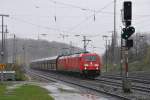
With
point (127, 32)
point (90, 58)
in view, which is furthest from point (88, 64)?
point (127, 32)

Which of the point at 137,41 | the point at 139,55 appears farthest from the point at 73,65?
the point at 137,41

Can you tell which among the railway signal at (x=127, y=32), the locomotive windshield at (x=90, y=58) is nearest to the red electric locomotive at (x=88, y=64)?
the locomotive windshield at (x=90, y=58)

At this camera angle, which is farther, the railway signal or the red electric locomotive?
the red electric locomotive

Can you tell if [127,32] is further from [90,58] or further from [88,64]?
[90,58]

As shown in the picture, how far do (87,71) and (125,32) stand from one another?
81.4 feet

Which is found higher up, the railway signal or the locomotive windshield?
the railway signal

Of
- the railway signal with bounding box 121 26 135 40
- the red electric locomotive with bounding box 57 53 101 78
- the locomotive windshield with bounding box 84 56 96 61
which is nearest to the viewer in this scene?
the railway signal with bounding box 121 26 135 40

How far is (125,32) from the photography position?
2786 cm

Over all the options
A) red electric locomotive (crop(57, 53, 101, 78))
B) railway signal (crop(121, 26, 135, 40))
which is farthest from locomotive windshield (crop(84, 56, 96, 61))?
railway signal (crop(121, 26, 135, 40))

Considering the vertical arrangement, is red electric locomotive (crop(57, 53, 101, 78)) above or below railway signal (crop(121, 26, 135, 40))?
below

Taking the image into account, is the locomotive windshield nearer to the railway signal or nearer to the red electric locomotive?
the red electric locomotive

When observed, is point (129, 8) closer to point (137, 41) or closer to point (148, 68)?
point (148, 68)

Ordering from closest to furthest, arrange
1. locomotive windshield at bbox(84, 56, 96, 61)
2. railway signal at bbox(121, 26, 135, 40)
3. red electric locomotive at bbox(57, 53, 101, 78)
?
railway signal at bbox(121, 26, 135, 40)
red electric locomotive at bbox(57, 53, 101, 78)
locomotive windshield at bbox(84, 56, 96, 61)

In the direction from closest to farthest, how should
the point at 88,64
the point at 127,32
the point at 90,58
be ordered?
the point at 127,32 → the point at 88,64 → the point at 90,58
